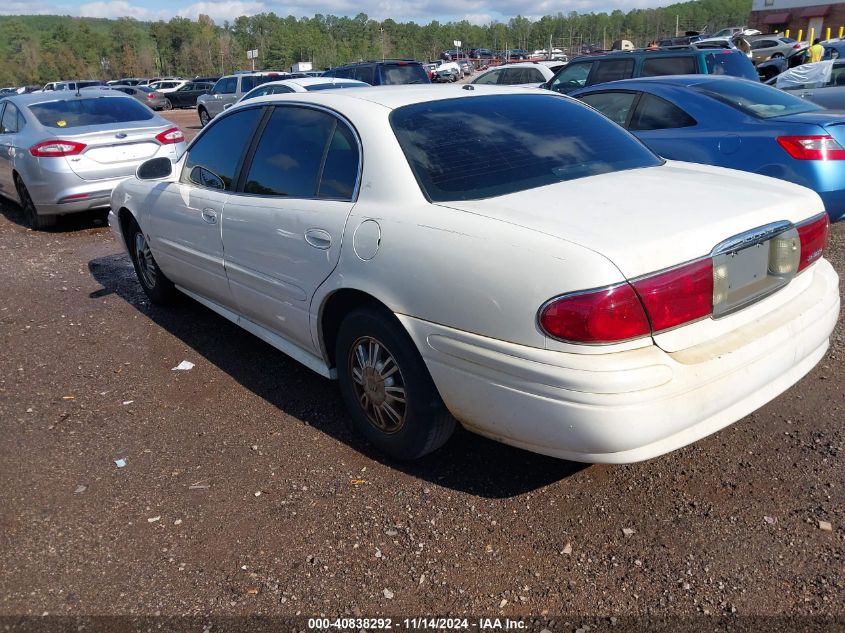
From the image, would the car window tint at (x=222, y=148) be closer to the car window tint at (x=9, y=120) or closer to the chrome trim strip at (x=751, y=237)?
the chrome trim strip at (x=751, y=237)

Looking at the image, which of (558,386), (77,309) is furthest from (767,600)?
(77,309)

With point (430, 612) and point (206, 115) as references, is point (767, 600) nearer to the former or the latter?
point (430, 612)

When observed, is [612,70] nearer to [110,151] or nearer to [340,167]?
[110,151]

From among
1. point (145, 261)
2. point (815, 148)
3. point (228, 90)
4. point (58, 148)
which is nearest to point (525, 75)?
point (228, 90)

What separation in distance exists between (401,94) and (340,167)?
545 millimetres

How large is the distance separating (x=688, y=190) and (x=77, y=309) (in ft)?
15.9

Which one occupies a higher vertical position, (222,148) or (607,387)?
(222,148)

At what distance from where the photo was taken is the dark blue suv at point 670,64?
985 centimetres

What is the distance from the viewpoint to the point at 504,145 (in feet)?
10.9

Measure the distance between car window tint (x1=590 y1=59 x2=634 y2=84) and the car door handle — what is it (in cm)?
838

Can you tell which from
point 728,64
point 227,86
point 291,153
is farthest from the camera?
point 227,86

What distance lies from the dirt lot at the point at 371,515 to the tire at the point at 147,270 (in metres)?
1.28

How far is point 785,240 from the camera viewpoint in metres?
2.89

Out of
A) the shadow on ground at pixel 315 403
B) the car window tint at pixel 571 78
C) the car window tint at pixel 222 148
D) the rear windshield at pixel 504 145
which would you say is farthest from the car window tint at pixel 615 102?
the car window tint at pixel 571 78
